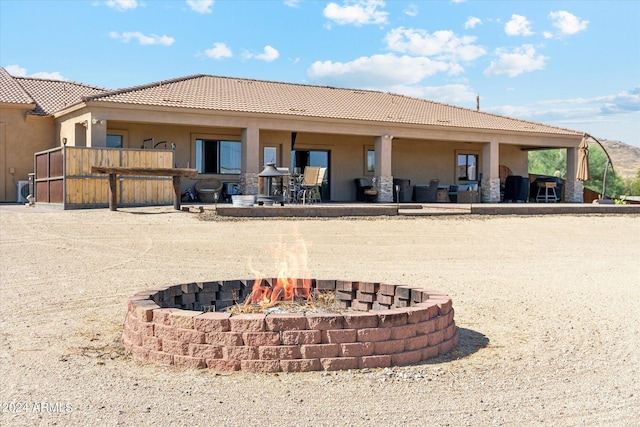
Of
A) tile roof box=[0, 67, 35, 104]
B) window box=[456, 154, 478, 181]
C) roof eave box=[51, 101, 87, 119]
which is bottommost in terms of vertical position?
window box=[456, 154, 478, 181]

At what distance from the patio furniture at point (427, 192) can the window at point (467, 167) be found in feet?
10.6

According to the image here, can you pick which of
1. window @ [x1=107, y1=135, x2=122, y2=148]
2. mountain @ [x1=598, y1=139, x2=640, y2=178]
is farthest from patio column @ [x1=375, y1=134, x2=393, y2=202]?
mountain @ [x1=598, y1=139, x2=640, y2=178]

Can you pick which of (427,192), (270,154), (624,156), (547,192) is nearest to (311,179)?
(270,154)

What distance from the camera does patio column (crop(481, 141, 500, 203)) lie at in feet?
85.5

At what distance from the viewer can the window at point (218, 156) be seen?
23.1m

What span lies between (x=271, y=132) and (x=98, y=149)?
7.45 meters

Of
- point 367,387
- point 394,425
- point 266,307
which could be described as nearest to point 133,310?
point 266,307

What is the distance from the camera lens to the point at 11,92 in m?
24.0

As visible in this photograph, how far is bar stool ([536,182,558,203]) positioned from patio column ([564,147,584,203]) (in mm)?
853

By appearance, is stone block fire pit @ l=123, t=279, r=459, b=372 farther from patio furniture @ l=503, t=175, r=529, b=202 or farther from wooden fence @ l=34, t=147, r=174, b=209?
→ patio furniture @ l=503, t=175, r=529, b=202

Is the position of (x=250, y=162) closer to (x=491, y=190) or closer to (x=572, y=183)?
(x=491, y=190)

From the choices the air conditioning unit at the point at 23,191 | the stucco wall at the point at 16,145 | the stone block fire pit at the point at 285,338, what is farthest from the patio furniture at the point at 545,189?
the stone block fire pit at the point at 285,338

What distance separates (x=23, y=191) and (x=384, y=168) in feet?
40.7

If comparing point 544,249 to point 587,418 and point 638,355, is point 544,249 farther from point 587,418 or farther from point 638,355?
point 587,418
